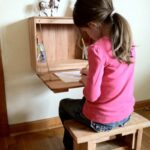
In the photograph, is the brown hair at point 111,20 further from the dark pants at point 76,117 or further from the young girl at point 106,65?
→ the dark pants at point 76,117

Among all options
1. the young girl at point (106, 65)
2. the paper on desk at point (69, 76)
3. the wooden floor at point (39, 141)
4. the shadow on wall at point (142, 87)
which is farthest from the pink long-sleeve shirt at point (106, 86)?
the shadow on wall at point (142, 87)

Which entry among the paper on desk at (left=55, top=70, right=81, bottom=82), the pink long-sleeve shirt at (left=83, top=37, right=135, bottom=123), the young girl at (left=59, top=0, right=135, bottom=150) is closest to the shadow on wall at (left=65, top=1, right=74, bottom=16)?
the paper on desk at (left=55, top=70, right=81, bottom=82)

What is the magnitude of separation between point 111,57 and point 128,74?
0.52 ft

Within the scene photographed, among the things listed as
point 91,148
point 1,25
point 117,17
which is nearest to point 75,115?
point 91,148

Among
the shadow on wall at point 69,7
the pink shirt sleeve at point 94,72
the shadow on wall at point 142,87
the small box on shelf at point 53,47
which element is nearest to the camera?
the pink shirt sleeve at point 94,72

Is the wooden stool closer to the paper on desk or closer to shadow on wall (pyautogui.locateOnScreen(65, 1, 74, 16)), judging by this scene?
the paper on desk

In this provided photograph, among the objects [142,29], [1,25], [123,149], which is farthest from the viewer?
[142,29]

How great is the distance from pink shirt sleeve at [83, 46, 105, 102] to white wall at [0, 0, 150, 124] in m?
0.86

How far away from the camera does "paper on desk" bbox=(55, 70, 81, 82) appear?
1384 mm

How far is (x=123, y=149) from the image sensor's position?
1.31 meters

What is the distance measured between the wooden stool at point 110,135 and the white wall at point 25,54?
66 cm

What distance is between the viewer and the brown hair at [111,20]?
0.98 meters

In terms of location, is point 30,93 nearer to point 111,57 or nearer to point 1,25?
point 1,25

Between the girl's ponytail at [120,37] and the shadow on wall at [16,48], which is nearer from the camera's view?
the girl's ponytail at [120,37]
